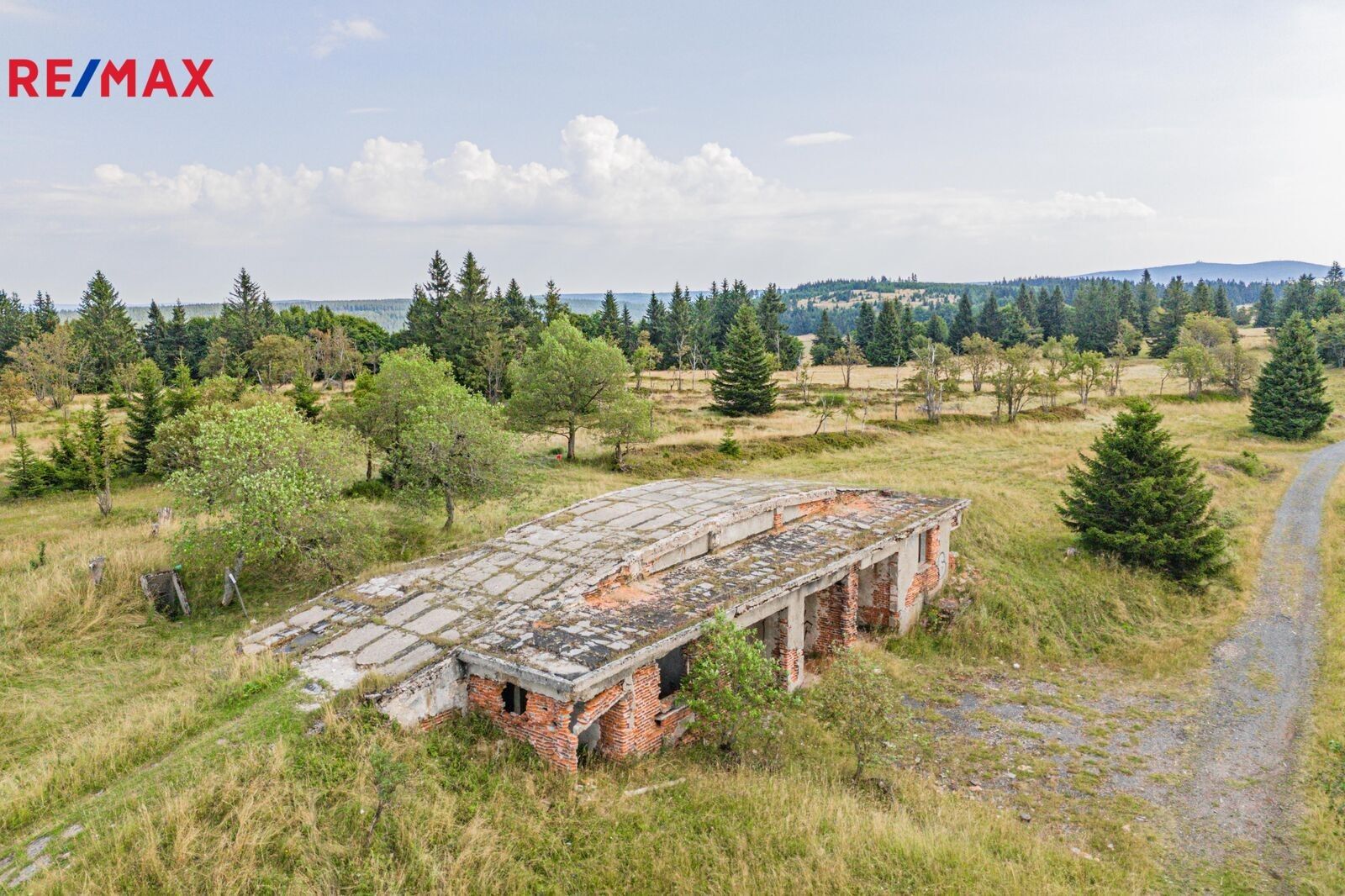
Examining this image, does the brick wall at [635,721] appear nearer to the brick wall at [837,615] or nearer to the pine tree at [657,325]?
the brick wall at [837,615]

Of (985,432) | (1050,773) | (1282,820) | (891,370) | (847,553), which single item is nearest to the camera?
(1282,820)

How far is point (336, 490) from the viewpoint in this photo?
16.1 meters

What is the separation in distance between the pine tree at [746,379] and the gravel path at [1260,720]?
28801 mm

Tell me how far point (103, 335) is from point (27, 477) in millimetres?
44136

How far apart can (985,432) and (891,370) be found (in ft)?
117

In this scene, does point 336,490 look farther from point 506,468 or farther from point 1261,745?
point 1261,745

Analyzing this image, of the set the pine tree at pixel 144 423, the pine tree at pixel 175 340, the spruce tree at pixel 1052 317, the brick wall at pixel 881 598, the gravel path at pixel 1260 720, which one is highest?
the spruce tree at pixel 1052 317

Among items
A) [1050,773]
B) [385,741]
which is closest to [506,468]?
[385,741]

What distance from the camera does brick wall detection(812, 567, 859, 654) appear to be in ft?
51.6

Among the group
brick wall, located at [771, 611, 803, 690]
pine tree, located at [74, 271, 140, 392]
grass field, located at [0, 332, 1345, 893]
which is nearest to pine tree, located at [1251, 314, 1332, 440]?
grass field, located at [0, 332, 1345, 893]

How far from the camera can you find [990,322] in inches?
3516

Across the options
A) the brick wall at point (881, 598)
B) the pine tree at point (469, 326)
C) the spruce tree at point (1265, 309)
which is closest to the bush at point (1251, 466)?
the brick wall at point (881, 598)

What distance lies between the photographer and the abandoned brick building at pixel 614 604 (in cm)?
1028

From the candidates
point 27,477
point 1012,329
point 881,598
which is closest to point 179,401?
point 27,477
